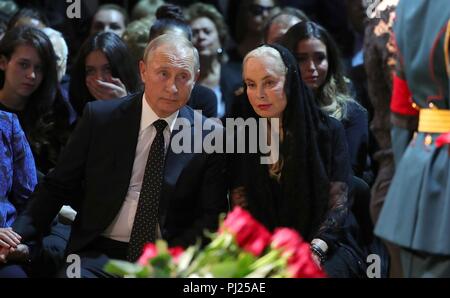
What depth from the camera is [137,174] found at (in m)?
4.47

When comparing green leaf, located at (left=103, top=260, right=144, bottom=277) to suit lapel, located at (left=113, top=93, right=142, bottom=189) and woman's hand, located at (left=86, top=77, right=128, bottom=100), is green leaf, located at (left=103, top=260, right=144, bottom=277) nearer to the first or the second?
suit lapel, located at (left=113, top=93, right=142, bottom=189)

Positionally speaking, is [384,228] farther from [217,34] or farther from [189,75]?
[217,34]

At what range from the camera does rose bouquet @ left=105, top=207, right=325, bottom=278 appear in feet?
9.76

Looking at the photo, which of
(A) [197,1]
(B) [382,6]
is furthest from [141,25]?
(B) [382,6]

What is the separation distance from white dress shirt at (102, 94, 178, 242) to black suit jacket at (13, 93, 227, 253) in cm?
3

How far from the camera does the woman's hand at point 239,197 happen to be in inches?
178

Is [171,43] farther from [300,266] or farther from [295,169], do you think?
[300,266]

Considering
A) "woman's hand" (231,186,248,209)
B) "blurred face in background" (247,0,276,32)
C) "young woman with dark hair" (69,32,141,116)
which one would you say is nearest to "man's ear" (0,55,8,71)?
"young woman with dark hair" (69,32,141,116)

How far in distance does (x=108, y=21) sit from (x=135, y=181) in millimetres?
2782

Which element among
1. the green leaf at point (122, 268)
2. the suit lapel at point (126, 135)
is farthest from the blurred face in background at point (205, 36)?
the green leaf at point (122, 268)

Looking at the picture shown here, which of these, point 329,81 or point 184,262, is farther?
point 329,81

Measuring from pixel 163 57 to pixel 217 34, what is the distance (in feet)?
8.20

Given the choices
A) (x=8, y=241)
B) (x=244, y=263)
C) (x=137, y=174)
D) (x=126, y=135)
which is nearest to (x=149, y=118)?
(x=126, y=135)

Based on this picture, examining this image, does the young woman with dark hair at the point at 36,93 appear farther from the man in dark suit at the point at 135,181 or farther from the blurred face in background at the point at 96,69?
the man in dark suit at the point at 135,181
